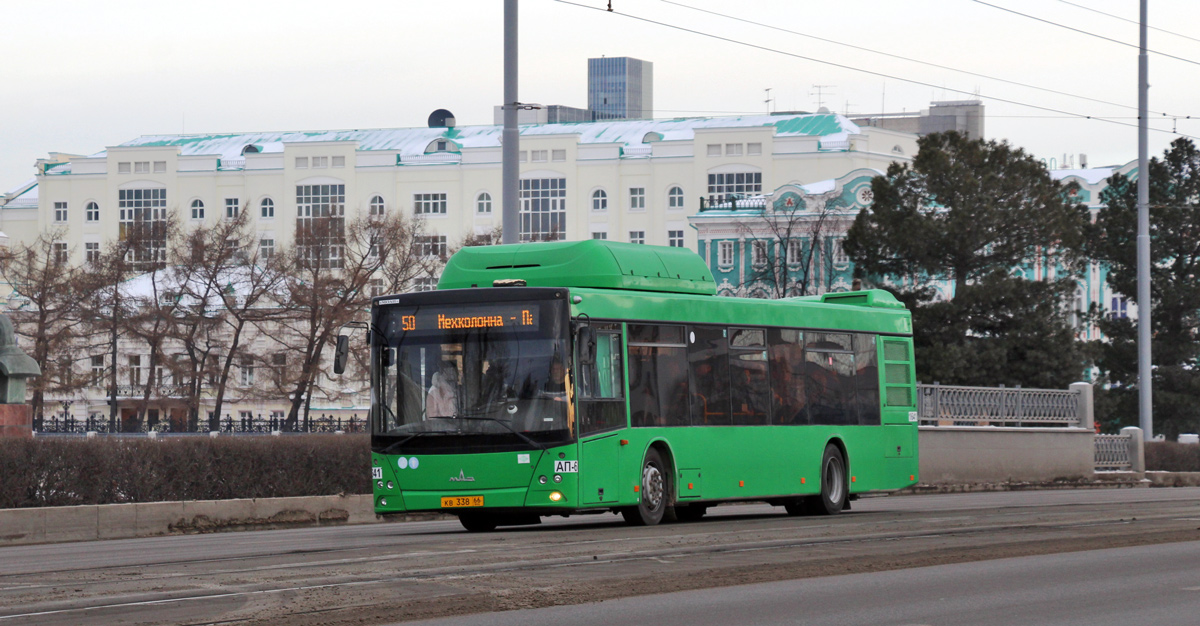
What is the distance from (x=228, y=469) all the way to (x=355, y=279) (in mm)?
51860

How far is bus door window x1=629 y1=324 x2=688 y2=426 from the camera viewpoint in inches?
779

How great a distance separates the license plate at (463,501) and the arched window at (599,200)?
10591cm

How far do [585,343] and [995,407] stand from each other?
20.4 metres

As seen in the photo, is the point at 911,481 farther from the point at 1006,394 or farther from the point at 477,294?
the point at 1006,394

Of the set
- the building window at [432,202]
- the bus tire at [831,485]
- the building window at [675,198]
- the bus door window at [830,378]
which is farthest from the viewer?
the building window at [432,202]

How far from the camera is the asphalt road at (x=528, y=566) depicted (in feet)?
36.4

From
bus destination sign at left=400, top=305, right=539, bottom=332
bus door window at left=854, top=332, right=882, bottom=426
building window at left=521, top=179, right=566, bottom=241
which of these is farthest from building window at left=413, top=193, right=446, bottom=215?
bus destination sign at left=400, top=305, right=539, bottom=332

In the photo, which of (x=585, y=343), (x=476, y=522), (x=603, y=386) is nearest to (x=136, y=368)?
(x=476, y=522)

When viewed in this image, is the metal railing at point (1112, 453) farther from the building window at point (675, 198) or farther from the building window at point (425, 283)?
the building window at point (675, 198)

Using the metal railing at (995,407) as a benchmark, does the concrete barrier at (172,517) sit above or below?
below

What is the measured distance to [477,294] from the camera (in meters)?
19.3

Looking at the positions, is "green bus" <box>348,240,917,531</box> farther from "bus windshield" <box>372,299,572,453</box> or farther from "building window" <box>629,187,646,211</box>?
"building window" <box>629,187,646,211</box>

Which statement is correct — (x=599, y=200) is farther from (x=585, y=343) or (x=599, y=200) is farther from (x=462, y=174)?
(x=585, y=343)

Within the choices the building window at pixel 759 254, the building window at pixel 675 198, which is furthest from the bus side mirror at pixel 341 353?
the building window at pixel 675 198
